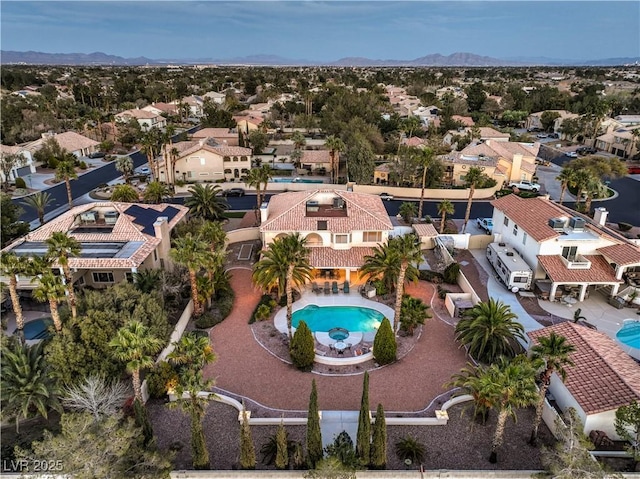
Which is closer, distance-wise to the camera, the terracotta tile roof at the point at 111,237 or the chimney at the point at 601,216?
the terracotta tile roof at the point at 111,237

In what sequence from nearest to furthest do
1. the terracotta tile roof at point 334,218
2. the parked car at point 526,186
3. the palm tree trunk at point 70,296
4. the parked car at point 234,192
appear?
the palm tree trunk at point 70,296, the terracotta tile roof at point 334,218, the parked car at point 234,192, the parked car at point 526,186

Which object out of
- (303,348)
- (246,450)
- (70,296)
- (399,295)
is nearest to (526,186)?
(399,295)

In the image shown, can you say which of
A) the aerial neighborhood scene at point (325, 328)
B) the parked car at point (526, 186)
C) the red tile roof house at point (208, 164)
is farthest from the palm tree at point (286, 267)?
the parked car at point (526, 186)

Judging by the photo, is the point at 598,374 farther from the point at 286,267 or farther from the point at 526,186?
the point at 526,186

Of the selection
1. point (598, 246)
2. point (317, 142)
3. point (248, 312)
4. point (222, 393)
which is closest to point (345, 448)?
point (222, 393)

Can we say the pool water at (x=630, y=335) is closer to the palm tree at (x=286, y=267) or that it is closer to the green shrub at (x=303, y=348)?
the green shrub at (x=303, y=348)

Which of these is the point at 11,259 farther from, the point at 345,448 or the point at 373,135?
the point at 373,135
